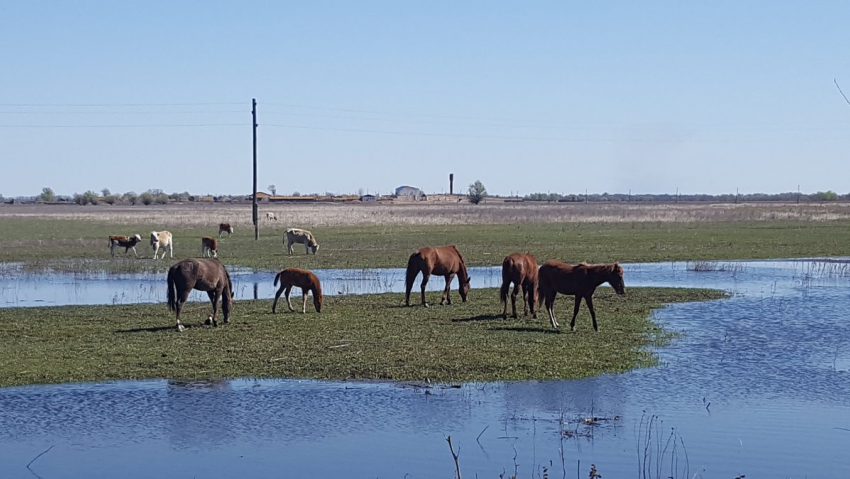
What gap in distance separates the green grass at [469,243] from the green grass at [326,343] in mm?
12698

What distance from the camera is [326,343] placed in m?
16.4

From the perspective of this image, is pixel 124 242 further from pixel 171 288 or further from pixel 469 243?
pixel 171 288

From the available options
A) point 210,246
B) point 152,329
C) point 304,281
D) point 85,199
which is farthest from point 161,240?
point 85,199

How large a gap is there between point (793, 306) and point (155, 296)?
15.1 meters

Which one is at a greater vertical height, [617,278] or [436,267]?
[617,278]

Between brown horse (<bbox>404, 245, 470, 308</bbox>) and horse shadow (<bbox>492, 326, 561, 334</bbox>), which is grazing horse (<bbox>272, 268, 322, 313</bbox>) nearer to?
brown horse (<bbox>404, 245, 470, 308</bbox>)

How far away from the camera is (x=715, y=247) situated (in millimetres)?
40812

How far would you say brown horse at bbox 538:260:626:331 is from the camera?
17.1 m

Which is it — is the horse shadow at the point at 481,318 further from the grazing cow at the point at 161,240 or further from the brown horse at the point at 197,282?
the grazing cow at the point at 161,240

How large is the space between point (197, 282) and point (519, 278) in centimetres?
618

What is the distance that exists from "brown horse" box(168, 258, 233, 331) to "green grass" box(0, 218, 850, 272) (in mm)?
13860

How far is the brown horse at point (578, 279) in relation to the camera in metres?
17.1

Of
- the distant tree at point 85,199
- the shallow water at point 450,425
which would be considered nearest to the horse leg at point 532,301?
the shallow water at point 450,425

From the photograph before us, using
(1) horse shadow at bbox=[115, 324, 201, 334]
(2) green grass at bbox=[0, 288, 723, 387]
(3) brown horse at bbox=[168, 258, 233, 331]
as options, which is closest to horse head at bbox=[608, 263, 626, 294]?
(2) green grass at bbox=[0, 288, 723, 387]
